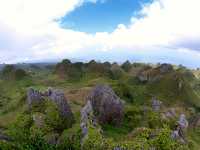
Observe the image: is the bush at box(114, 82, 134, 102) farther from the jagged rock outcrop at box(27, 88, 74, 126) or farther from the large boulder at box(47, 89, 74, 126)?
the large boulder at box(47, 89, 74, 126)

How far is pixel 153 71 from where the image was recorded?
178000mm

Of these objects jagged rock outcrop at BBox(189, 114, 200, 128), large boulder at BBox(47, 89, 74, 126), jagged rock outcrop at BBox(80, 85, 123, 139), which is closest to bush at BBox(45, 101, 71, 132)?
large boulder at BBox(47, 89, 74, 126)

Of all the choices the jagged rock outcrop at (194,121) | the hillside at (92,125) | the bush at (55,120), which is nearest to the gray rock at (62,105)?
the hillside at (92,125)

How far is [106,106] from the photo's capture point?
2756 inches

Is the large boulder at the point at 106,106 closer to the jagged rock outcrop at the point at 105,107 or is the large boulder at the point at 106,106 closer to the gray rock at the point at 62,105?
the jagged rock outcrop at the point at 105,107

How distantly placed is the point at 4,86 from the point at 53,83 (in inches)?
809

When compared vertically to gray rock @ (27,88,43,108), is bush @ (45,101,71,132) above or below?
below

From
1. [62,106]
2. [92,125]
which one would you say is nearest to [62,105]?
[62,106]

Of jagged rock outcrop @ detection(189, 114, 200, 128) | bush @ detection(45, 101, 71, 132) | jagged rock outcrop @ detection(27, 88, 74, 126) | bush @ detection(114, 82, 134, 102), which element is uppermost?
jagged rock outcrop @ detection(27, 88, 74, 126)

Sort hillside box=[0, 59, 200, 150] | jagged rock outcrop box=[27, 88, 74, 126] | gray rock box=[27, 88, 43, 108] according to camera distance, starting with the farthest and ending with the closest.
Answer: gray rock box=[27, 88, 43, 108], jagged rock outcrop box=[27, 88, 74, 126], hillside box=[0, 59, 200, 150]

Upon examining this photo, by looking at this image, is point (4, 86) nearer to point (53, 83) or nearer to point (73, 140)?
point (53, 83)

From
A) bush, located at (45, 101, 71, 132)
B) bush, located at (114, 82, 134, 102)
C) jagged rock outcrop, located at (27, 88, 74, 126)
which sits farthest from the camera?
bush, located at (114, 82, 134, 102)

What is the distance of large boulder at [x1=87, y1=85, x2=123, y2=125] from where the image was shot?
223 feet

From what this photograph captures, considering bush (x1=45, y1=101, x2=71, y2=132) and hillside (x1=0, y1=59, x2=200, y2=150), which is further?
bush (x1=45, y1=101, x2=71, y2=132)
